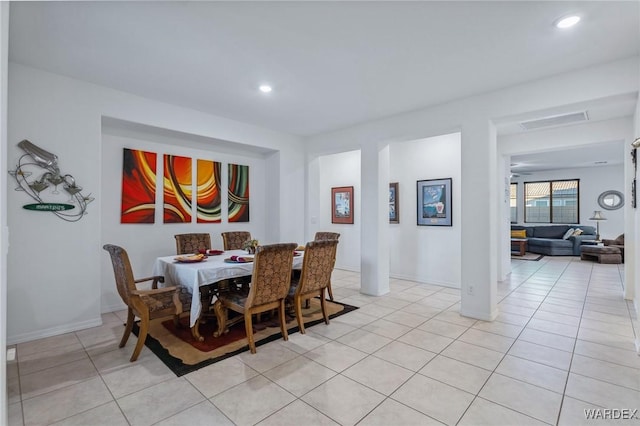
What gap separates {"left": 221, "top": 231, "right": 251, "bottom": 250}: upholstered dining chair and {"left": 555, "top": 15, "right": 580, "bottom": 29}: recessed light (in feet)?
14.3

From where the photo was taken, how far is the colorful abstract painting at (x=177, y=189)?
443 cm

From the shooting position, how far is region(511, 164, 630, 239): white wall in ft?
30.3

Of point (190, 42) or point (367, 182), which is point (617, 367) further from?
point (190, 42)

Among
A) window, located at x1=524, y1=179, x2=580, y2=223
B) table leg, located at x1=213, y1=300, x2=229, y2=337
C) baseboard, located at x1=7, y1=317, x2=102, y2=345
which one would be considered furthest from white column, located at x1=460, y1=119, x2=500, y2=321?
window, located at x1=524, y1=179, x2=580, y2=223

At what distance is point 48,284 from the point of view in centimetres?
316

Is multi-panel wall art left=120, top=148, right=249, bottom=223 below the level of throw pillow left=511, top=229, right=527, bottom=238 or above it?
above

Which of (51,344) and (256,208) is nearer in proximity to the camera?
(51,344)

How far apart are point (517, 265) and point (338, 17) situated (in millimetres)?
7364

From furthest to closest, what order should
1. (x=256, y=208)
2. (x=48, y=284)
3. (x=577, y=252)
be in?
(x=577, y=252)
(x=256, y=208)
(x=48, y=284)

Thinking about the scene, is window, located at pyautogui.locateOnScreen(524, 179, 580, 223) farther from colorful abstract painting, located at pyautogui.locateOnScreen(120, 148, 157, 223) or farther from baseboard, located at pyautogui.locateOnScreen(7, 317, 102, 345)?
baseboard, located at pyautogui.locateOnScreen(7, 317, 102, 345)

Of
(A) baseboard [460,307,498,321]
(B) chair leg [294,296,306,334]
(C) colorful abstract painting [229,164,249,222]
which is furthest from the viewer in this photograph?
(C) colorful abstract painting [229,164,249,222]

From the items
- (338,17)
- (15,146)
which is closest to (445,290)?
(338,17)

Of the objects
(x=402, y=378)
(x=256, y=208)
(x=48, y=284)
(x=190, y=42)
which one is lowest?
(x=402, y=378)

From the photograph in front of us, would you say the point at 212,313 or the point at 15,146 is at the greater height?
the point at 15,146
